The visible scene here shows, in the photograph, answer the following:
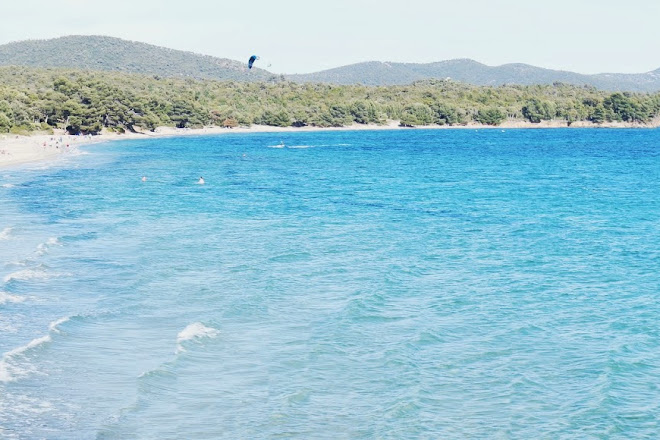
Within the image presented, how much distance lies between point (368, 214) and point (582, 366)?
3056 cm

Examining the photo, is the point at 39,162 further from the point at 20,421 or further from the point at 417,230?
the point at 20,421

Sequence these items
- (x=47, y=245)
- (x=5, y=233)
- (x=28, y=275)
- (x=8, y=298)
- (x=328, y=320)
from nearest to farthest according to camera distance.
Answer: (x=328, y=320)
(x=8, y=298)
(x=28, y=275)
(x=47, y=245)
(x=5, y=233)

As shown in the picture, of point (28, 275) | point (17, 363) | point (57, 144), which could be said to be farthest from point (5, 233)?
point (57, 144)

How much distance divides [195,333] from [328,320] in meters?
3.92

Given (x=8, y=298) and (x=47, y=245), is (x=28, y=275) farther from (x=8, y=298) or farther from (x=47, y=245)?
(x=47, y=245)

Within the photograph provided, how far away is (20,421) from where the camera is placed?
16391mm

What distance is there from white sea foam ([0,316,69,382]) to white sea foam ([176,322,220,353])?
3.34 m

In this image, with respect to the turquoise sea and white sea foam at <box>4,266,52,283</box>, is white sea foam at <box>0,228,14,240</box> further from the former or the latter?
white sea foam at <box>4,266,52,283</box>

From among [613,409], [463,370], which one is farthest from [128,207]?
[613,409]

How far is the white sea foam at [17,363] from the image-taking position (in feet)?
62.5

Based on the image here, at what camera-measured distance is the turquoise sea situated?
56.7 ft

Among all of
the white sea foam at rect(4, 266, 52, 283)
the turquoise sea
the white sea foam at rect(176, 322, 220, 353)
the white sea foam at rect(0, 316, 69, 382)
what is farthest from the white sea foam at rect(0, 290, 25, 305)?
the white sea foam at rect(176, 322, 220, 353)

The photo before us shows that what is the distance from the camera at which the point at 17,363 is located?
20.0 m

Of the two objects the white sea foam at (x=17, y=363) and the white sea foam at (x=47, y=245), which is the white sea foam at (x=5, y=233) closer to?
the white sea foam at (x=47, y=245)
